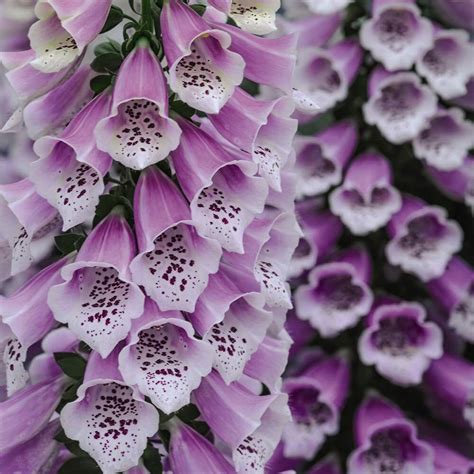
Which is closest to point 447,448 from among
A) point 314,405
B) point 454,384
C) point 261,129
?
point 454,384

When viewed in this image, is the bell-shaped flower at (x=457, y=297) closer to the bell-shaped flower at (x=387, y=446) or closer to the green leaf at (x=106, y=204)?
the bell-shaped flower at (x=387, y=446)

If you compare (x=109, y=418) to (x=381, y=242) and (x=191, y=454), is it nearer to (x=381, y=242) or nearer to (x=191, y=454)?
(x=191, y=454)

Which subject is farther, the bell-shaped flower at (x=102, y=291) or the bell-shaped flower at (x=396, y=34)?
the bell-shaped flower at (x=396, y=34)

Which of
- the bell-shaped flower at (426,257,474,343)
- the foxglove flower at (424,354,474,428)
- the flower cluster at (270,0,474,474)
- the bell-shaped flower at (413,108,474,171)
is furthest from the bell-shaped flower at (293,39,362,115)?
the foxglove flower at (424,354,474,428)

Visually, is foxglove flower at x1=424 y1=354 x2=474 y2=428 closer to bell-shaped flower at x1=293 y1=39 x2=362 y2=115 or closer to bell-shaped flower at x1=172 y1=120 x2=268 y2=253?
bell-shaped flower at x1=293 y1=39 x2=362 y2=115

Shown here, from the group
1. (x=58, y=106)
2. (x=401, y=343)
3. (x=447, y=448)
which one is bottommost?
(x=447, y=448)

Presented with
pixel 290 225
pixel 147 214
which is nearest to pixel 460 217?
pixel 290 225

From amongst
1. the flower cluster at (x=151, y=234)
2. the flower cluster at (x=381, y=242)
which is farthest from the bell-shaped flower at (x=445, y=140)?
the flower cluster at (x=151, y=234)
